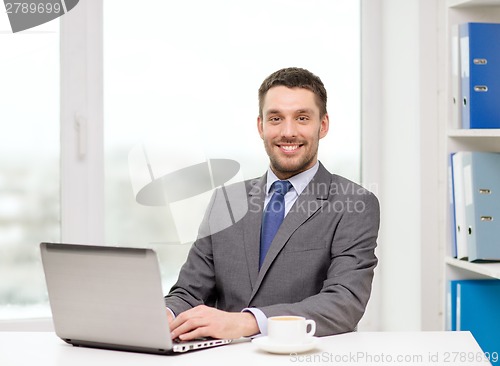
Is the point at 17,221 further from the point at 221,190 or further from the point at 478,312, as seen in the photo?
the point at 478,312

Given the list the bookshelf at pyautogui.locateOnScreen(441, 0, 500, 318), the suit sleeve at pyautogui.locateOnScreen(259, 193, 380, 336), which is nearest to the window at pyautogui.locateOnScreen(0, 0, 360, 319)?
the bookshelf at pyautogui.locateOnScreen(441, 0, 500, 318)

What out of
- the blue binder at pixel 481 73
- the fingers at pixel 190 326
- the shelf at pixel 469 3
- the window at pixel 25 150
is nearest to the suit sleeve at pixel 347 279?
the fingers at pixel 190 326

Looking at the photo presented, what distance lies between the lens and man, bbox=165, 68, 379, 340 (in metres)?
1.89

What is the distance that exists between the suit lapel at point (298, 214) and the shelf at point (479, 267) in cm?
58

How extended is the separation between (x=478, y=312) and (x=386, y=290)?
2.44ft

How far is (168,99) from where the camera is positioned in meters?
3.02

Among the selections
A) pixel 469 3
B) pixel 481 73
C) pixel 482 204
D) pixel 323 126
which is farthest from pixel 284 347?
pixel 469 3

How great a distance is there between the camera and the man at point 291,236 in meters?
1.89

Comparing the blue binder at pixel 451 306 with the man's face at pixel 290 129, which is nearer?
the man's face at pixel 290 129

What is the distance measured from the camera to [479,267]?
2.28m

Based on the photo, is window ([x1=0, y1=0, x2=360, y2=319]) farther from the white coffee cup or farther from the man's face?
the white coffee cup

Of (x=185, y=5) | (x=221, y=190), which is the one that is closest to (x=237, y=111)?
(x=185, y=5)

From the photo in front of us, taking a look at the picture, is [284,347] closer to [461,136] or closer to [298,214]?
[298,214]

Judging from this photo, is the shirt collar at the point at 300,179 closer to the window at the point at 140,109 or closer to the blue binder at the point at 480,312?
the blue binder at the point at 480,312
